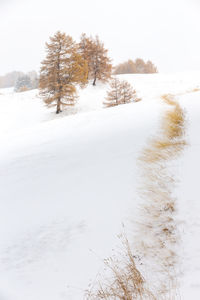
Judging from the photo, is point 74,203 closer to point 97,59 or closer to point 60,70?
point 60,70

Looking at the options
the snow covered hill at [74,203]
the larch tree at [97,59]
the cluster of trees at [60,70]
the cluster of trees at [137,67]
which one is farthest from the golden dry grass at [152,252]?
the cluster of trees at [137,67]

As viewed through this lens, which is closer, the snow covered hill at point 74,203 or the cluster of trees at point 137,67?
the snow covered hill at point 74,203

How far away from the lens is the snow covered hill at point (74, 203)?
2.14 meters

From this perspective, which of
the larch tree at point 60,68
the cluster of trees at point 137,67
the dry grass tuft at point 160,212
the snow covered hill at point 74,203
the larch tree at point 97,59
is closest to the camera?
the dry grass tuft at point 160,212

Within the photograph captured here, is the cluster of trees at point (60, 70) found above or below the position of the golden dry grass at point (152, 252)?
above

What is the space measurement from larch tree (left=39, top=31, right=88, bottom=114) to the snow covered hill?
11.0 meters

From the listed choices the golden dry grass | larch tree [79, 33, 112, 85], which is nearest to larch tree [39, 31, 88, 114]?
larch tree [79, 33, 112, 85]

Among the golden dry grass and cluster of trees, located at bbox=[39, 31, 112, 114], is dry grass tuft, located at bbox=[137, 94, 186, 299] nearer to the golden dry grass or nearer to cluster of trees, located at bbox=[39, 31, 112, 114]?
the golden dry grass

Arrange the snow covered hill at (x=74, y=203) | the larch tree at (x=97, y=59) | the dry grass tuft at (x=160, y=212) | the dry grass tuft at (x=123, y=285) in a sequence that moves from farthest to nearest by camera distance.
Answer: the larch tree at (x=97, y=59) → the snow covered hill at (x=74, y=203) → the dry grass tuft at (x=160, y=212) → the dry grass tuft at (x=123, y=285)

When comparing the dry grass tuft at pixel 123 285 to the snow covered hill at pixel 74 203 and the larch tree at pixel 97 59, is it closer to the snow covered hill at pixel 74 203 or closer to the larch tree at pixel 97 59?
the snow covered hill at pixel 74 203

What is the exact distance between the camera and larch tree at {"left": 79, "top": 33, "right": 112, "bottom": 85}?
23.5 metres

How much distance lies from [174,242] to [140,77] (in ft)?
91.8

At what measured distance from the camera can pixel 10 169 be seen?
4.11 metres

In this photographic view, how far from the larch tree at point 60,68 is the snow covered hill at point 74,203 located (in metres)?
11.0
